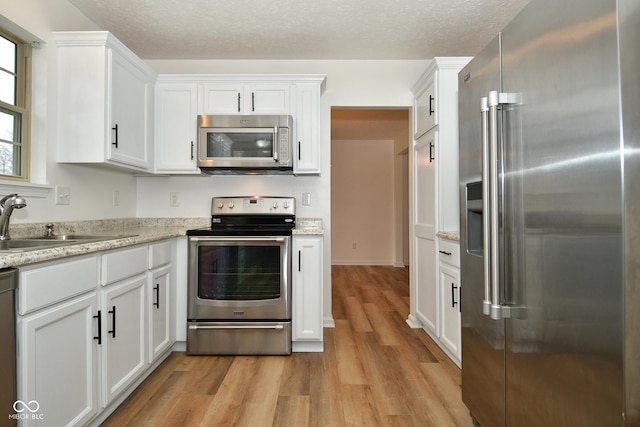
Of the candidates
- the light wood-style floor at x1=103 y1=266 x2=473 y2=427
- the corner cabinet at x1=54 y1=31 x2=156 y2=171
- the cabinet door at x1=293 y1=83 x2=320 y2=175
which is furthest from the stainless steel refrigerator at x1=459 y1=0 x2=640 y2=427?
the corner cabinet at x1=54 y1=31 x2=156 y2=171

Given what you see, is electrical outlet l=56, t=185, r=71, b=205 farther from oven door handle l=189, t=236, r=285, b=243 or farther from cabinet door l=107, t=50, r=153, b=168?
oven door handle l=189, t=236, r=285, b=243

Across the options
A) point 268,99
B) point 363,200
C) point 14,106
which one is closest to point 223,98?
point 268,99

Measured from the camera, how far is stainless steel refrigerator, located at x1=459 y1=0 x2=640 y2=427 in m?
0.80

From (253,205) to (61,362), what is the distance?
1813 mm

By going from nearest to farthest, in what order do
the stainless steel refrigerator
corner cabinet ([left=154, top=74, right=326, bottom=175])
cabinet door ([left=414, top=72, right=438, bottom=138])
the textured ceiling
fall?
the stainless steel refrigerator → the textured ceiling → cabinet door ([left=414, top=72, right=438, bottom=138]) → corner cabinet ([left=154, top=74, right=326, bottom=175])

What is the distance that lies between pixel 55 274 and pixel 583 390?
1.74 meters

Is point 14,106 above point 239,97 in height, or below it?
below

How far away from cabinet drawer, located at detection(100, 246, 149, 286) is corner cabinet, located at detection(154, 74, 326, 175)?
1042 mm

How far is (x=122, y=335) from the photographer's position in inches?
69.7

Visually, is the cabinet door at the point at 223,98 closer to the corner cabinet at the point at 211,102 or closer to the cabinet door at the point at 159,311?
the corner cabinet at the point at 211,102

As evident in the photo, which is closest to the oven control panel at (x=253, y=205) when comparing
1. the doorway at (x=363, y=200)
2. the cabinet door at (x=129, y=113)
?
the cabinet door at (x=129, y=113)

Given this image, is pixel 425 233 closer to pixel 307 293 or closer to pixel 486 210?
pixel 307 293

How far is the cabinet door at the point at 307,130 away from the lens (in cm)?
282

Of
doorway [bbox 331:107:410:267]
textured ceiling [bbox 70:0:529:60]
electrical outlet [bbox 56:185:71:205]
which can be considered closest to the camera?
electrical outlet [bbox 56:185:71:205]
